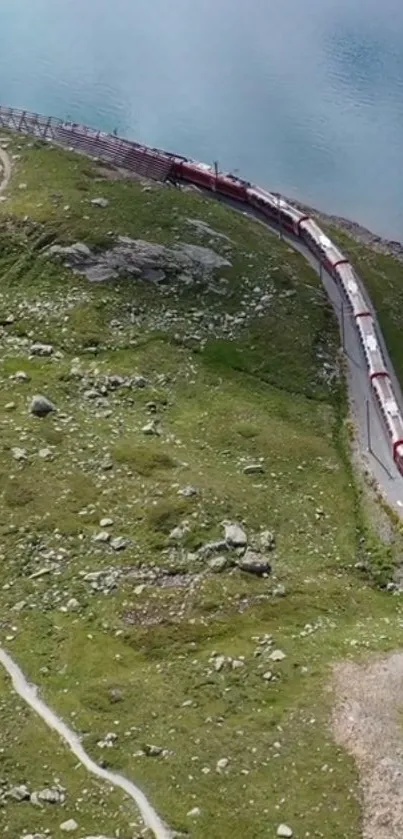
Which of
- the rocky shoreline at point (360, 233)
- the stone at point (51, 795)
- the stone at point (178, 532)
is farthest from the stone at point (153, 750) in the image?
the rocky shoreline at point (360, 233)

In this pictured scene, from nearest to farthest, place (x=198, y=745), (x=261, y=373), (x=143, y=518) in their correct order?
(x=198, y=745) < (x=143, y=518) < (x=261, y=373)

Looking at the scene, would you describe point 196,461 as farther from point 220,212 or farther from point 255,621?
point 220,212

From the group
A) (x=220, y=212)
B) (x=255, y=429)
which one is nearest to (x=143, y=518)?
(x=255, y=429)

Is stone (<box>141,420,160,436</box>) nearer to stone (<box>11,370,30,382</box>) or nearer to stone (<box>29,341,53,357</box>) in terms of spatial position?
stone (<box>11,370,30,382</box>)

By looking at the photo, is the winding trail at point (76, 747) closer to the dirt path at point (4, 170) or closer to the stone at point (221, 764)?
the stone at point (221, 764)

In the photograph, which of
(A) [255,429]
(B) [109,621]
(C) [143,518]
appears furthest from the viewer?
(A) [255,429]

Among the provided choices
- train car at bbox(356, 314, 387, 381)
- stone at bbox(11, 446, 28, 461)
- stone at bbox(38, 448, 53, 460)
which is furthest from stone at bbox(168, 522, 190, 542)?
train car at bbox(356, 314, 387, 381)

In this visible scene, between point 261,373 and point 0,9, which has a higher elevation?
point 0,9

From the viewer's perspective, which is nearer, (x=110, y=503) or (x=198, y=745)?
(x=198, y=745)

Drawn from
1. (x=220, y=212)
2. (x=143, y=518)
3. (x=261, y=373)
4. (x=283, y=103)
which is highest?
(x=283, y=103)
